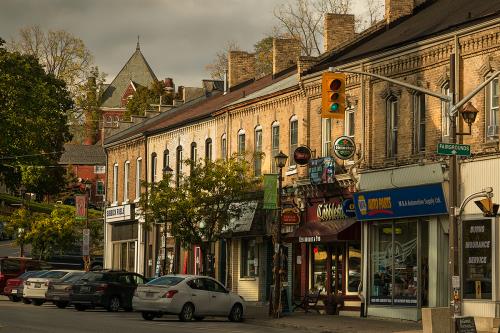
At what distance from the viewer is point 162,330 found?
30.8 m

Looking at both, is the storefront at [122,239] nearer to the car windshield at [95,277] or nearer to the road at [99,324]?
the car windshield at [95,277]

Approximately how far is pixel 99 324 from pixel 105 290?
29.9 feet

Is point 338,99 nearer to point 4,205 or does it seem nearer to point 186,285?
point 186,285

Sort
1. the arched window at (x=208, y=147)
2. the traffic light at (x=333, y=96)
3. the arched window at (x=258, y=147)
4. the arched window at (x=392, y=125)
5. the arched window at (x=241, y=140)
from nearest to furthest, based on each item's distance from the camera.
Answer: the traffic light at (x=333, y=96) < the arched window at (x=392, y=125) < the arched window at (x=258, y=147) < the arched window at (x=241, y=140) < the arched window at (x=208, y=147)

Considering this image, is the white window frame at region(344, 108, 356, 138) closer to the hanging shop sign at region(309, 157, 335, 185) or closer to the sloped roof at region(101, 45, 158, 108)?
the hanging shop sign at region(309, 157, 335, 185)

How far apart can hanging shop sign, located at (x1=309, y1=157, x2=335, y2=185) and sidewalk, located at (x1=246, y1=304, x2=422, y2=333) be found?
16.0 feet

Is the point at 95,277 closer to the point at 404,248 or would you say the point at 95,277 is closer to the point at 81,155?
the point at 404,248

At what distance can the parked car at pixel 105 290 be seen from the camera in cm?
4175

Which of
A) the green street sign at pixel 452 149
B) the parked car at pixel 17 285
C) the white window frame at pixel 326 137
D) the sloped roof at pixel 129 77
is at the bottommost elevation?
the parked car at pixel 17 285

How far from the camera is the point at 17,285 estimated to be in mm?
49188

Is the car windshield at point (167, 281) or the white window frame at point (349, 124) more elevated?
the white window frame at point (349, 124)

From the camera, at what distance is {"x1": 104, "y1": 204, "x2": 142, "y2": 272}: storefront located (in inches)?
2603

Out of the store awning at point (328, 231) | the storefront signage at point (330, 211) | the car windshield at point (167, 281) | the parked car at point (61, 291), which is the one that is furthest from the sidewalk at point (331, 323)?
the parked car at point (61, 291)

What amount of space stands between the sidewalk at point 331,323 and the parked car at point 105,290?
4.56 m
